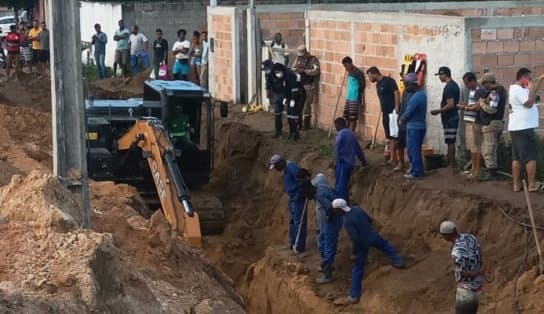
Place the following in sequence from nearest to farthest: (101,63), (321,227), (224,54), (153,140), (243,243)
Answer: (321,227) < (153,140) < (243,243) < (224,54) < (101,63)

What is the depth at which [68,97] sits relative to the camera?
1198 cm

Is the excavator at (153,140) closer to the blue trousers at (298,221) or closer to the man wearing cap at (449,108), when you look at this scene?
the blue trousers at (298,221)

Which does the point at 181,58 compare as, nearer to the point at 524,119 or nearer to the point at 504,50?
the point at 504,50

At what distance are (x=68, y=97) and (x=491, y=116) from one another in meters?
6.70

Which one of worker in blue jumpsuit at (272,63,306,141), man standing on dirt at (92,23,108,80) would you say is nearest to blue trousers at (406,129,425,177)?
worker in blue jumpsuit at (272,63,306,141)

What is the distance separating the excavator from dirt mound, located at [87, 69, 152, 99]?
363 inches

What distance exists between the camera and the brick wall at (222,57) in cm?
2916

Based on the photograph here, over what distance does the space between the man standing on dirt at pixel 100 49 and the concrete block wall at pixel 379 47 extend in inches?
518

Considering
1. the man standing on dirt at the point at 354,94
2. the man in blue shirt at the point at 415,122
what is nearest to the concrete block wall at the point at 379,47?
the man standing on dirt at the point at 354,94

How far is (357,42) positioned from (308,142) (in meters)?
2.21

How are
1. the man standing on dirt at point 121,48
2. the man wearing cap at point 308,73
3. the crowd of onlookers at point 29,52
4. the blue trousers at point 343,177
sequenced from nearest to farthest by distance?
the blue trousers at point 343,177, the man wearing cap at point 308,73, the crowd of onlookers at point 29,52, the man standing on dirt at point 121,48

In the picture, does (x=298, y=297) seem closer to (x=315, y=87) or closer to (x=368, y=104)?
(x=368, y=104)

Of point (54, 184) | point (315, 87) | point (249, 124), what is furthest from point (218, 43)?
point (54, 184)

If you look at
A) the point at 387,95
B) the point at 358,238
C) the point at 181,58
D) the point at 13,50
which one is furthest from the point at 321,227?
the point at 13,50
